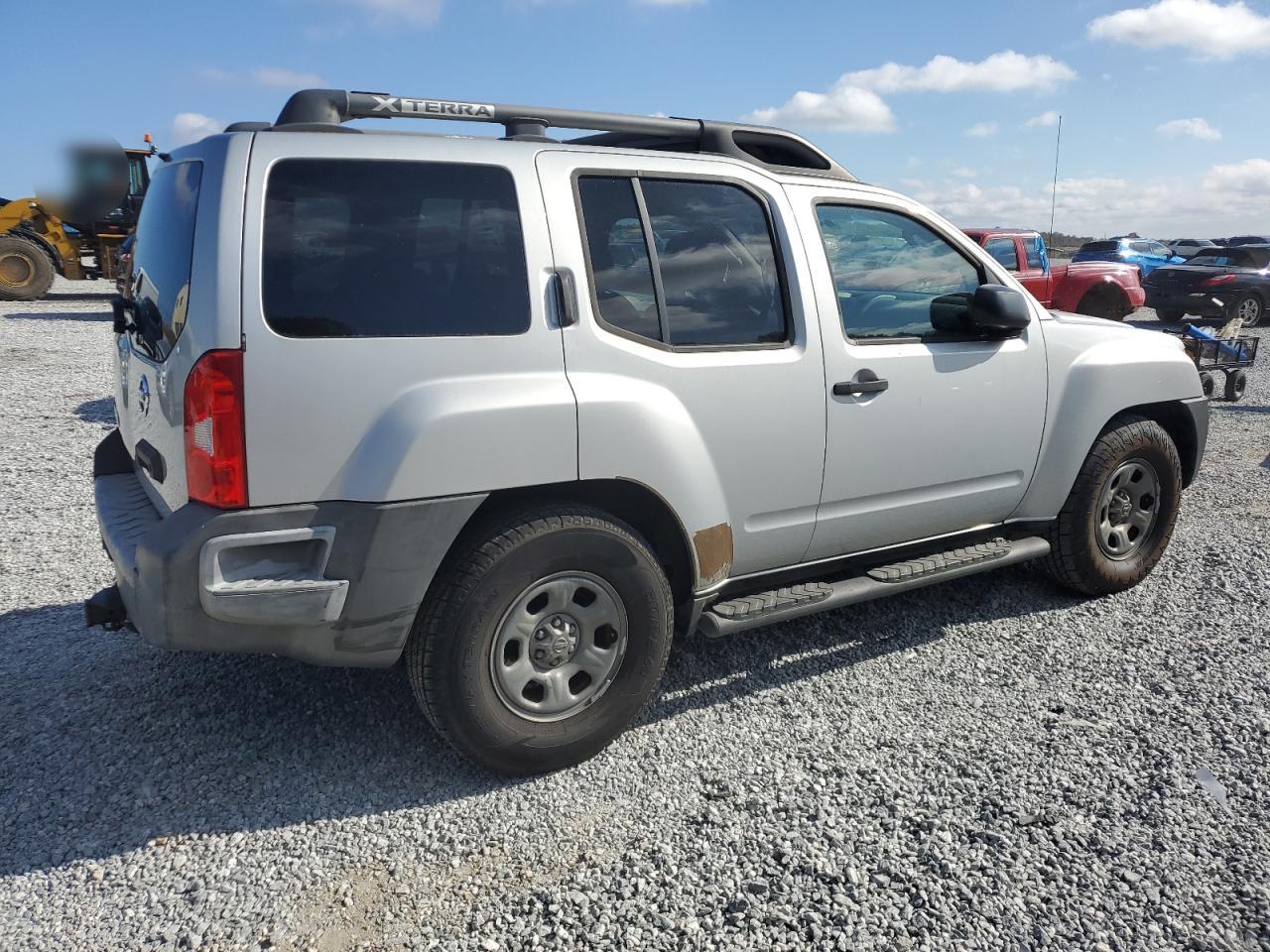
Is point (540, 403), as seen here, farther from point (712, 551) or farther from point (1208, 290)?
point (1208, 290)

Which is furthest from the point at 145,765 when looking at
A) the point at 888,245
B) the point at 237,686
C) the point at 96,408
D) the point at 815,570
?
the point at 96,408

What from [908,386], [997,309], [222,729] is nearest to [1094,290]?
[997,309]

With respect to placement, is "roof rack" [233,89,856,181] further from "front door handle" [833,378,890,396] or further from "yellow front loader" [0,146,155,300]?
"yellow front loader" [0,146,155,300]

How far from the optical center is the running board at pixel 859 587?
11.0ft

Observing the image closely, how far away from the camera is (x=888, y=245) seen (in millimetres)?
3811

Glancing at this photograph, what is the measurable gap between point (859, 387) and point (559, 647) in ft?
4.78

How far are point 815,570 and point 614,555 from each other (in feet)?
3.32

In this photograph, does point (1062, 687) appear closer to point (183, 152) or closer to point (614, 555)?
point (614, 555)

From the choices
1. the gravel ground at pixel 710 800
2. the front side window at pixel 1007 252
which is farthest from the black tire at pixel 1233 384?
the gravel ground at pixel 710 800

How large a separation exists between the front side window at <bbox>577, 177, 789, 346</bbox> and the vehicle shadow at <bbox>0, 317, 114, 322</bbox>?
51.7ft

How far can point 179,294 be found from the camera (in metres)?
2.65

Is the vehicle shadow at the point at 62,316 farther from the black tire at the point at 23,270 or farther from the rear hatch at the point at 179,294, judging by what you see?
the rear hatch at the point at 179,294

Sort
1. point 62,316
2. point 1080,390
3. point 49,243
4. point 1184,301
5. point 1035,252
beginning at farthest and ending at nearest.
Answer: point 49,243
point 1184,301
point 62,316
point 1035,252
point 1080,390

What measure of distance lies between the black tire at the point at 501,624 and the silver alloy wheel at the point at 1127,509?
Answer: 248cm
